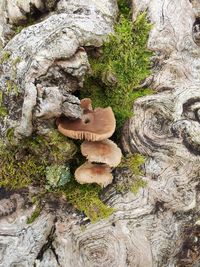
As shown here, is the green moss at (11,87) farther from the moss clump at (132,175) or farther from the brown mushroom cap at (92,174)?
the moss clump at (132,175)

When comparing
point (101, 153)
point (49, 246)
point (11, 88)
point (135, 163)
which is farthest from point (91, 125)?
point (49, 246)

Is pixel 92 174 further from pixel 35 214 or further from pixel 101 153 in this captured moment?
pixel 35 214

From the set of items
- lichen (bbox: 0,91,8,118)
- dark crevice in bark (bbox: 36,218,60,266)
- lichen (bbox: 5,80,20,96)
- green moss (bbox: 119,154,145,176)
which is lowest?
dark crevice in bark (bbox: 36,218,60,266)

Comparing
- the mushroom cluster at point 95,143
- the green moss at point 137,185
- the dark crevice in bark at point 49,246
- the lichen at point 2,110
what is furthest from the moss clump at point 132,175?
the lichen at point 2,110

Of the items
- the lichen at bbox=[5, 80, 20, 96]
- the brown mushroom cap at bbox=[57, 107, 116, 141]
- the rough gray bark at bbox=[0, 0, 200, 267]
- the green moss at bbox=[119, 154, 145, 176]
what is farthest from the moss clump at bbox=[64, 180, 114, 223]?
the lichen at bbox=[5, 80, 20, 96]

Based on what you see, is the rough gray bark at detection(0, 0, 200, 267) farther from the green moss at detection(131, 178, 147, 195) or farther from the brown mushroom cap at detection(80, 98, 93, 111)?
the brown mushroom cap at detection(80, 98, 93, 111)

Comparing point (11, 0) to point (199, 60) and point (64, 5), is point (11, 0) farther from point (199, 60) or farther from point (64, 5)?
point (199, 60)

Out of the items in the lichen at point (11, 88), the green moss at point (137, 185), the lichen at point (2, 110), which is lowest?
the green moss at point (137, 185)

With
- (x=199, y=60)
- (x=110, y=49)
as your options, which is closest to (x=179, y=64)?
(x=199, y=60)
